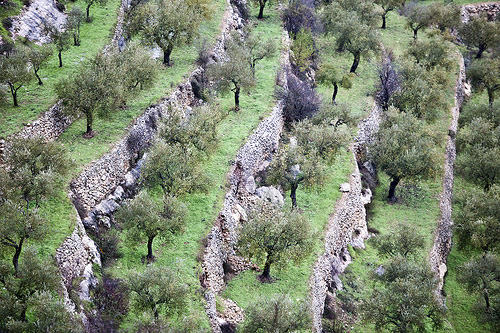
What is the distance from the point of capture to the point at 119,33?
58000 millimetres

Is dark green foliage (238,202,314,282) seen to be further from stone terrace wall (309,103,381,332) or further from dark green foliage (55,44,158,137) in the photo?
dark green foliage (55,44,158,137)

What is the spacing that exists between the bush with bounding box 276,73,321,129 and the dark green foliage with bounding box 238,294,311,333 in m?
30.7

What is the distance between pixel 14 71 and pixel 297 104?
111ft

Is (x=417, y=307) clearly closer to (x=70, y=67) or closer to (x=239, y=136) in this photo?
(x=239, y=136)

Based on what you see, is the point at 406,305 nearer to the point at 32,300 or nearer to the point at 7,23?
the point at 32,300

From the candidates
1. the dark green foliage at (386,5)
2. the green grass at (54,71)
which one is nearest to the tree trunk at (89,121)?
the green grass at (54,71)

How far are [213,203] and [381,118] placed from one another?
38379 mm

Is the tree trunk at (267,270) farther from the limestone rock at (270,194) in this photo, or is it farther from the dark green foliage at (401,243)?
the dark green foliage at (401,243)

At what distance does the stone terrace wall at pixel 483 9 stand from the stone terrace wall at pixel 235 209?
7531 cm

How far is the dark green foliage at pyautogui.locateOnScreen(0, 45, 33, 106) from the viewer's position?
40.1 m

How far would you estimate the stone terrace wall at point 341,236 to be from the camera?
136 ft

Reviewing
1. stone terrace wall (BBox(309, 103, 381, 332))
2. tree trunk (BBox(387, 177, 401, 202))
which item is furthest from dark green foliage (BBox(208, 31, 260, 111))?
tree trunk (BBox(387, 177, 401, 202))

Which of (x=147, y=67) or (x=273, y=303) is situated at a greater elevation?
(x=147, y=67)

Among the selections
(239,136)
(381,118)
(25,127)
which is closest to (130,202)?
(25,127)
